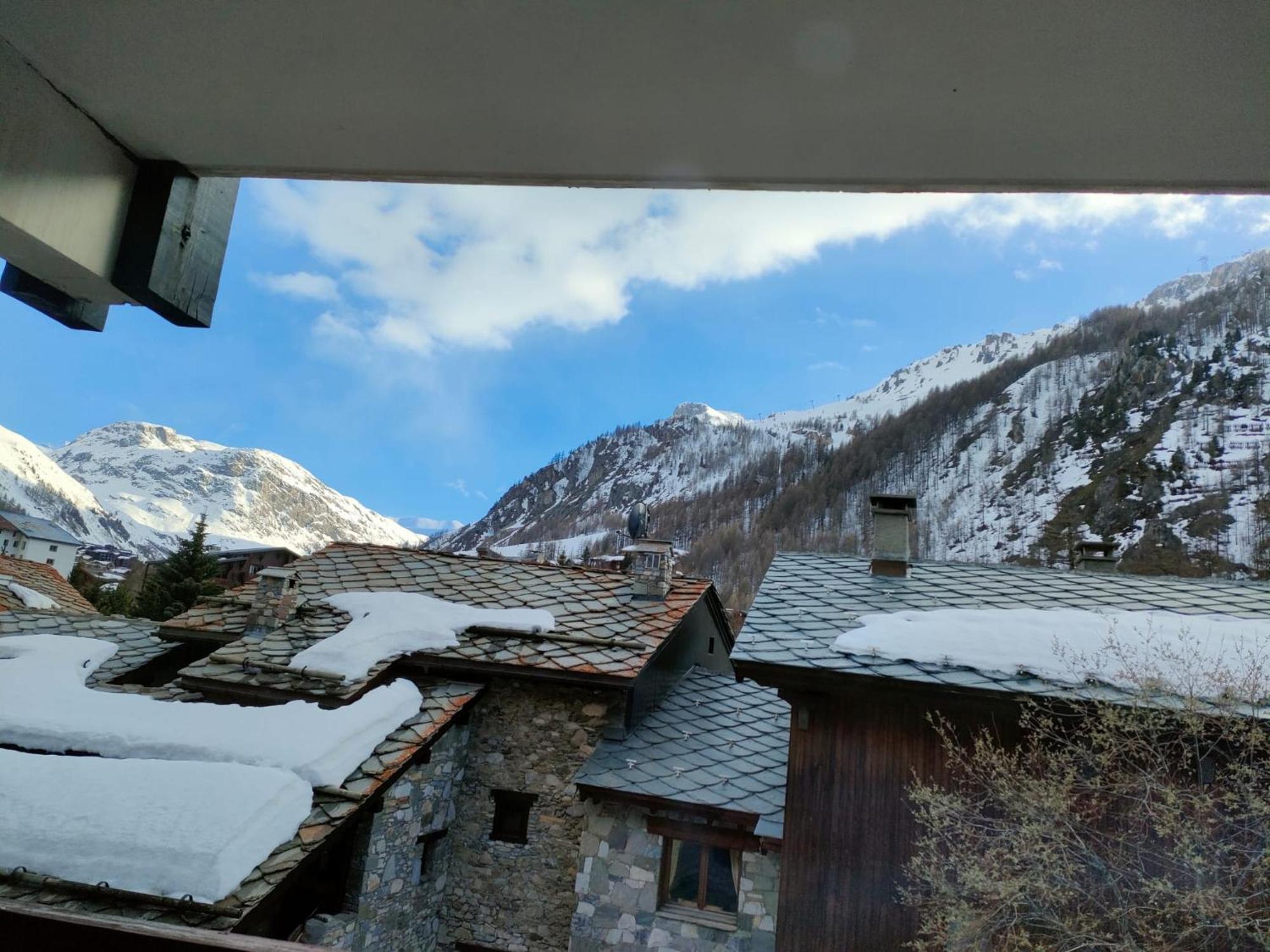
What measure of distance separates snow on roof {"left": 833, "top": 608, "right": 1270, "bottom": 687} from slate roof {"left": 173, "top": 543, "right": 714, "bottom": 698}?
2.76 metres

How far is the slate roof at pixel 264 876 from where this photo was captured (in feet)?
14.1

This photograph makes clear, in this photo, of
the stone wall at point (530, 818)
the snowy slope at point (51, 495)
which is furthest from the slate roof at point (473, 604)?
the snowy slope at point (51, 495)

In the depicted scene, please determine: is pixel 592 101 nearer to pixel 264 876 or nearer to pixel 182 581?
pixel 264 876

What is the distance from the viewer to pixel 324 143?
1.12 m

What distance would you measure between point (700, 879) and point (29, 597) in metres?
14.3

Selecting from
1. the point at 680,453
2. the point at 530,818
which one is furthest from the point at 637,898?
the point at 680,453

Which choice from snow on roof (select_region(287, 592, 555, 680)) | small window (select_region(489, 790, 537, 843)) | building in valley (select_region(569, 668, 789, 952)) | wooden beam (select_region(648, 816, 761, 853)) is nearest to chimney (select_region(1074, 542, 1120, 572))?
building in valley (select_region(569, 668, 789, 952))

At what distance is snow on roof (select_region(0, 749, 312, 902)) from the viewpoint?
439cm

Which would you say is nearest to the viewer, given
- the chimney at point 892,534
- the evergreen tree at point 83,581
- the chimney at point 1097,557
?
the chimney at point 892,534

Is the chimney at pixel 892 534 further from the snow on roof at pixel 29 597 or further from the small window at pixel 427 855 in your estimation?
the snow on roof at pixel 29 597

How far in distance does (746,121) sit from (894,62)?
0.21 metres

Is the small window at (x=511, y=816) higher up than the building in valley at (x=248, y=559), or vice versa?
the building in valley at (x=248, y=559)

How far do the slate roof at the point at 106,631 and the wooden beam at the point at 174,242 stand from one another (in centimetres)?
924

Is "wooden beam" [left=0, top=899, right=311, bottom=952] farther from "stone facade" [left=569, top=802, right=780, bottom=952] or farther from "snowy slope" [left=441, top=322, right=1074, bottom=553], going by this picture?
"snowy slope" [left=441, top=322, right=1074, bottom=553]
